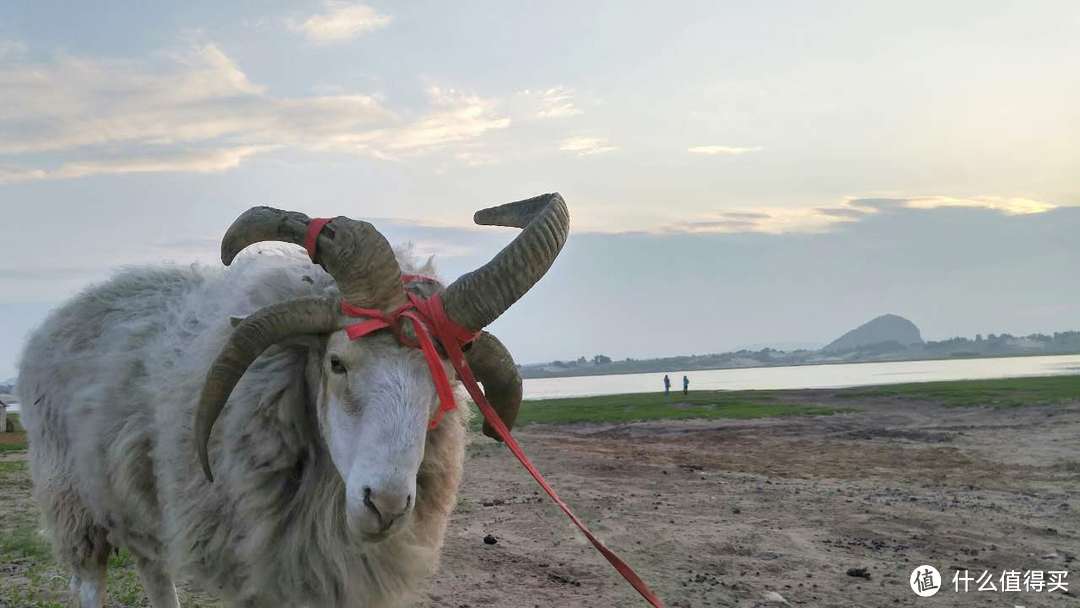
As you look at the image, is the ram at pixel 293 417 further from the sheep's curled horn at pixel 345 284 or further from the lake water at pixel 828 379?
the lake water at pixel 828 379

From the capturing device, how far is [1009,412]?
29.4 metres

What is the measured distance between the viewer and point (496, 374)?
5.11m

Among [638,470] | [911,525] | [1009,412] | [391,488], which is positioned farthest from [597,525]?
[1009,412]

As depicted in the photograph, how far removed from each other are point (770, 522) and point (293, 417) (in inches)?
325

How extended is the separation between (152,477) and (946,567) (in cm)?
794

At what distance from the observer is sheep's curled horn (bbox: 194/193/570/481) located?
4.34 meters

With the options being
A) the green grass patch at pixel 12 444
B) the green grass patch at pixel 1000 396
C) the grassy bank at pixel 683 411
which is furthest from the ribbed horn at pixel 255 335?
the green grass patch at pixel 1000 396

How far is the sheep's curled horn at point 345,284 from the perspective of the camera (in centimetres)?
434

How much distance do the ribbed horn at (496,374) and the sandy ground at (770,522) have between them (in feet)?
10.3

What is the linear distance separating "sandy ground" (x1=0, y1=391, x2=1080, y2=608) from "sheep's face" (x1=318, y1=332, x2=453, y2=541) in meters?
4.05

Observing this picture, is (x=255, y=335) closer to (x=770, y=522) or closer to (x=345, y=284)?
(x=345, y=284)

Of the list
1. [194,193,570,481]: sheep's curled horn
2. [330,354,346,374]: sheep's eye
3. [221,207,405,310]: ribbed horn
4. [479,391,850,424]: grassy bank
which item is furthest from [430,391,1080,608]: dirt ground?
[479,391,850,424]: grassy bank

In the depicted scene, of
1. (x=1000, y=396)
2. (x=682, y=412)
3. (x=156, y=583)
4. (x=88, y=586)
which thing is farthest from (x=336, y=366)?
(x=1000, y=396)

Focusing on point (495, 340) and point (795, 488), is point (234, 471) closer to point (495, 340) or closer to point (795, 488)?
point (495, 340)
